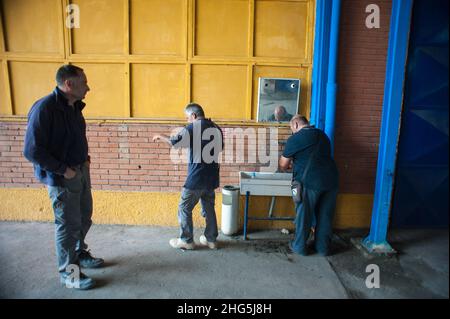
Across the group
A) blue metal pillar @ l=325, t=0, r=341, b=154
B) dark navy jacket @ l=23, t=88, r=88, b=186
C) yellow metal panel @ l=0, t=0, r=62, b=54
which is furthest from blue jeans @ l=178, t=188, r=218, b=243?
yellow metal panel @ l=0, t=0, r=62, b=54

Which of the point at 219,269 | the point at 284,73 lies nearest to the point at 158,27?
the point at 284,73

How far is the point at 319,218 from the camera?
4.42m

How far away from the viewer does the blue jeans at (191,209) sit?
4.27 meters

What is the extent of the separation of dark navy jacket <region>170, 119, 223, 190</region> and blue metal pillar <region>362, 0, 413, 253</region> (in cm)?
210

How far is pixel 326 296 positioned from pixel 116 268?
2400 mm

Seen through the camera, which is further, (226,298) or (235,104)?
(235,104)

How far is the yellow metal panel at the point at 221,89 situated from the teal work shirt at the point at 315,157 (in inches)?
46.8

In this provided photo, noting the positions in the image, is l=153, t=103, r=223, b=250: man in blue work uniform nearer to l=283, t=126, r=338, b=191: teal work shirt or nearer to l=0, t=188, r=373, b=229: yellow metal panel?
l=0, t=188, r=373, b=229: yellow metal panel

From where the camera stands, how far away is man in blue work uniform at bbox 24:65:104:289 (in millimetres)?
3188

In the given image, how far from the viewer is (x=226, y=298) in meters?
3.42

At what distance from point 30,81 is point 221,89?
295cm

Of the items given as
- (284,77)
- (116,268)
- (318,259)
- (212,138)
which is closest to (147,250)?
(116,268)
